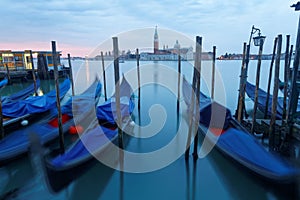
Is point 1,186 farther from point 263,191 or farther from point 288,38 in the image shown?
point 288,38

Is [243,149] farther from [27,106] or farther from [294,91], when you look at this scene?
[27,106]

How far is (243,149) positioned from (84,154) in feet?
9.26

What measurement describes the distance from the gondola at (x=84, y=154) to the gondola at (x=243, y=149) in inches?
89.6

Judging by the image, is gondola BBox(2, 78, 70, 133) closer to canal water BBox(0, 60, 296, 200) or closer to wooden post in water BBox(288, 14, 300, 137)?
canal water BBox(0, 60, 296, 200)

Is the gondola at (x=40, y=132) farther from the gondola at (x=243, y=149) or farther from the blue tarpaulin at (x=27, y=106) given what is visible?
the gondola at (x=243, y=149)

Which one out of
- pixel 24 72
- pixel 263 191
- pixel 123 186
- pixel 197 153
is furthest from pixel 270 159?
pixel 24 72

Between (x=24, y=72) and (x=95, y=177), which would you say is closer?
(x=95, y=177)

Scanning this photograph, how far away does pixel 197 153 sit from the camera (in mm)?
4832

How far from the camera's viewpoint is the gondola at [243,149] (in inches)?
107

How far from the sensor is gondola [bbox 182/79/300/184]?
2729 millimetres

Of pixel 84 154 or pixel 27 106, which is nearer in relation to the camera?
pixel 84 154

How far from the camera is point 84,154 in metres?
3.52

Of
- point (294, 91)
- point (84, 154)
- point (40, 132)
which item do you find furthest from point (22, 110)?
point (294, 91)

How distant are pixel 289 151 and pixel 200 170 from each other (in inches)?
76.6
